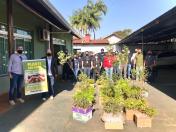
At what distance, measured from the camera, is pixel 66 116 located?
32.8 ft

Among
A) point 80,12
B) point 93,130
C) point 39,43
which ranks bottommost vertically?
point 93,130

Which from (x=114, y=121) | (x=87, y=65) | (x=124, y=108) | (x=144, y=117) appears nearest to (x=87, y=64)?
(x=87, y=65)

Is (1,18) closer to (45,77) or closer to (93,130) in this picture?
(45,77)

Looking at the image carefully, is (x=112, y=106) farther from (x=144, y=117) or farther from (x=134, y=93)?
(x=134, y=93)

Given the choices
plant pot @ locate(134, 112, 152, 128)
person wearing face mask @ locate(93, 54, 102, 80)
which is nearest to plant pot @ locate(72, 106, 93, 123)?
plant pot @ locate(134, 112, 152, 128)

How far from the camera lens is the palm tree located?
7000cm

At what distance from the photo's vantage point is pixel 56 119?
9.58 meters

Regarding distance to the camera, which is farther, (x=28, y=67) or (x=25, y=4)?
Result: (x=25, y=4)

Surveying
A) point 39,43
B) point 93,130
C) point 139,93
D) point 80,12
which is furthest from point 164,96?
point 80,12

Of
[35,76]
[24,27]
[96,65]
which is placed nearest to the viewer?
[35,76]

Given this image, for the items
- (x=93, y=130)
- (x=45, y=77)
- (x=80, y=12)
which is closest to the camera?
(x=93, y=130)

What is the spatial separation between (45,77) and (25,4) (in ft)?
8.72

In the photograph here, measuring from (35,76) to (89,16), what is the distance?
5862 centimetres

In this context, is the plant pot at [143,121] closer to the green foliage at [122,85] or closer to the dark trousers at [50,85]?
the green foliage at [122,85]
